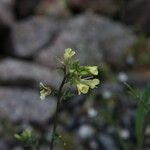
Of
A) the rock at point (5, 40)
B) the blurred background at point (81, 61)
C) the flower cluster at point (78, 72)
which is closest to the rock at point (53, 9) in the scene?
the blurred background at point (81, 61)

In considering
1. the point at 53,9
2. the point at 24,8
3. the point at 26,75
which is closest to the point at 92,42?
→ the point at 26,75

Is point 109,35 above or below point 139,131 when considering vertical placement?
above

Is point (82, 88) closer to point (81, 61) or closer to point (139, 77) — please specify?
point (139, 77)

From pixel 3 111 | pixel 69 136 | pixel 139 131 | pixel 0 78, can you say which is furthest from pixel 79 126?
pixel 139 131

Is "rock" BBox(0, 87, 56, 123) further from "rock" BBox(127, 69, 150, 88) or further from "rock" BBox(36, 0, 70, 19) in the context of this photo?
"rock" BBox(36, 0, 70, 19)

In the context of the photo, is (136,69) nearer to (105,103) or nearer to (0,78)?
(105,103)

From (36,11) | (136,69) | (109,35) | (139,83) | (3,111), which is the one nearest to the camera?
(3,111)

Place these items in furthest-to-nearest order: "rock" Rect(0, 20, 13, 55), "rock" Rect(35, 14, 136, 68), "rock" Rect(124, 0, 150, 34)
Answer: "rock" Rect(124, 0, 150, 34) < "rock" Rect(0, 20, 13, 55) < "rock" Rect(35, 14, 136, 68)

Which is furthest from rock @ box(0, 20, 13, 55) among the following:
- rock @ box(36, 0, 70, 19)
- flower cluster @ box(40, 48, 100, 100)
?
flower cluster @ box(40, 48, 100, 100)
